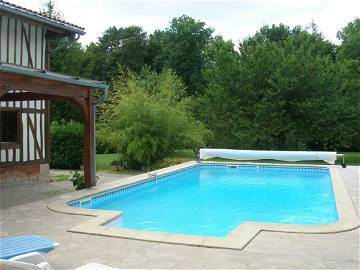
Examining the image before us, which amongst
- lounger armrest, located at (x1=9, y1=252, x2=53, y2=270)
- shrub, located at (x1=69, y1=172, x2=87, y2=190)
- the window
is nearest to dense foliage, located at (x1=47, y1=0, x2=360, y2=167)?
the window

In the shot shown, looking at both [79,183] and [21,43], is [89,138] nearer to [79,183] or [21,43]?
[79,183]

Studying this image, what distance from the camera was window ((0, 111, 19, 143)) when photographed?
37.0 feet

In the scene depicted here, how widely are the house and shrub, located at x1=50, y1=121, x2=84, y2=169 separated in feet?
12.0

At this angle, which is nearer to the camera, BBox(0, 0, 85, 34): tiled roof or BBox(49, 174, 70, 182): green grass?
BBox(0, 0, 85, 34): tiled roof

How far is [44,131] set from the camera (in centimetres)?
1230

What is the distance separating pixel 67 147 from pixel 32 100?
5412 mm

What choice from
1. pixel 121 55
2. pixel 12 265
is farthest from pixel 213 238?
pixel 121 55

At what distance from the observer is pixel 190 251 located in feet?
17.5

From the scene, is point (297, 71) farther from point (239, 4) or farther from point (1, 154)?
point (1, 154)

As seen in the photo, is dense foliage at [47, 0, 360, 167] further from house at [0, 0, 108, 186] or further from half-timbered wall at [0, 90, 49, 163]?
house at [0, 0, 108, 186]

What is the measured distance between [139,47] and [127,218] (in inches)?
1129

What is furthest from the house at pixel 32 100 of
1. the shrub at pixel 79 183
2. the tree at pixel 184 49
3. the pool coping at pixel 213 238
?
the tree at pixel 184 49

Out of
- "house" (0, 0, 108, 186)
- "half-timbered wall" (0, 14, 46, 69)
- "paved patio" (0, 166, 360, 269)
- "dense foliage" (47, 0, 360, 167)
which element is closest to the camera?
"paved patio" (0, 166, 360, 269)

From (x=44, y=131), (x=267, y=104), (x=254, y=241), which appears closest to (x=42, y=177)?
(x=44, y=131)
